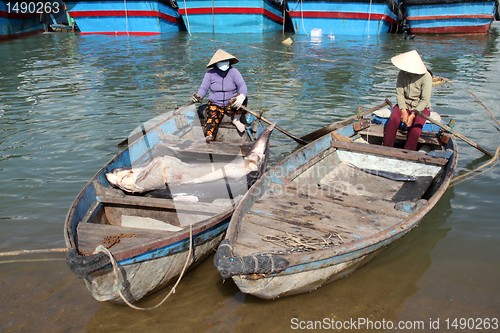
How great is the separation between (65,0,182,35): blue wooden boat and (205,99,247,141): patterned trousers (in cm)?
2002

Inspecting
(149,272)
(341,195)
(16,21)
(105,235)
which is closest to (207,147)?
(341,195)

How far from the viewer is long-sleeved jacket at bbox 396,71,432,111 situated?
6.28 m

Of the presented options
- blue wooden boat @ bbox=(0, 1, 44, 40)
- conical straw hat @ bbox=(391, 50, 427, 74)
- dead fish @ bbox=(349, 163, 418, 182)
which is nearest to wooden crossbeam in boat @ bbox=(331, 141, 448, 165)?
dead fish @ bbox=(349, 163, 418, 182)

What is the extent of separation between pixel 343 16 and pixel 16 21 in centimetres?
2158

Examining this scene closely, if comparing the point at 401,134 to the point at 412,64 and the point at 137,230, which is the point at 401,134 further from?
the point at 137,230

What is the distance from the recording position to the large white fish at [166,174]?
15.9ft

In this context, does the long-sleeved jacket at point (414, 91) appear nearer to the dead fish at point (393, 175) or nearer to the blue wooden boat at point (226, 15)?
the dead fish at point (393, 175)

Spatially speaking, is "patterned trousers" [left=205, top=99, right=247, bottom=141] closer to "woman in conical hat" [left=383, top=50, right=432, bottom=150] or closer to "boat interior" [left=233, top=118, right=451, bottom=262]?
"boat interior" [left=233, top=118, right=451, bottom=262]

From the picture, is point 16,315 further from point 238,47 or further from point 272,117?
point 238,47

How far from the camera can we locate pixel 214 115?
7289mm

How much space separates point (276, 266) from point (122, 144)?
18.6ft
